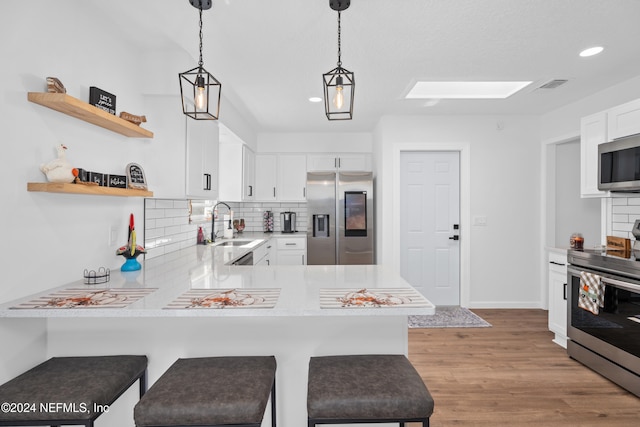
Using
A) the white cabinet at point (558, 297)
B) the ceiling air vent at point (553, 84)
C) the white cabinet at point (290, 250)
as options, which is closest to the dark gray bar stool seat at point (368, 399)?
the white cabinet at point (558, 297)

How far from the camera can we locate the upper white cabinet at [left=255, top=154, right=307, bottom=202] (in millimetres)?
5211

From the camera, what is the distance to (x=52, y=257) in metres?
1.73

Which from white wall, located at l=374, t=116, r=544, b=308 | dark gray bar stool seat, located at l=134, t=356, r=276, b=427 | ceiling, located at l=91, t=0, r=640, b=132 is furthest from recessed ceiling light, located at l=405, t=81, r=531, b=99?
dark gray bar stool seat, located at l=134, t=356, r=276, b=427

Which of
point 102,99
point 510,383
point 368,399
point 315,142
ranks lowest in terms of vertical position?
point 510,383

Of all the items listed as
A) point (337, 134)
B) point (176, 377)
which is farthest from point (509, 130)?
point (176, 377)

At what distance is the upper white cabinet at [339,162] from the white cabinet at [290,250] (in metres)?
1.12

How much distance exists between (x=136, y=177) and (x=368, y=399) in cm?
194

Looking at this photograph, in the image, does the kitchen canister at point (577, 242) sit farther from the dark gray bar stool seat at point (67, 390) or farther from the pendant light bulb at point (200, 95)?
the dark gray bar stool seat at point (67, 390)

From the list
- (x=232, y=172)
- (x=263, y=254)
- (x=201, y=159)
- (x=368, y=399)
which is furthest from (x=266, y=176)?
(x=368, y=399)

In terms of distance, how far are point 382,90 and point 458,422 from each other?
2811mm

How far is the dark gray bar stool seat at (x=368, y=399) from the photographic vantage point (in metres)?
1.19

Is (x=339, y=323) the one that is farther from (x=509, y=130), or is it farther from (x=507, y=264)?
(x=509, y=130)

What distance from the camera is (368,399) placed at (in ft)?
3.94

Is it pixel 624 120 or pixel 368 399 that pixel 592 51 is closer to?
pixel 624 120
